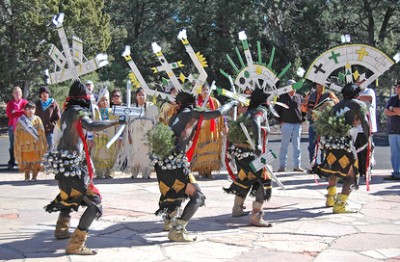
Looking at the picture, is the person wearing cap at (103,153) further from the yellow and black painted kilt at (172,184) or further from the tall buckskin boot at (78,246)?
the tall buckskin boot at (78,246)

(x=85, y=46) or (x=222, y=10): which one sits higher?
(x=222, y=10)

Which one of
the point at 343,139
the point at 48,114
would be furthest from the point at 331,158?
the point at 48,114

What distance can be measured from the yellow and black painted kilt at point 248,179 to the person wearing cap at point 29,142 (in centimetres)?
441

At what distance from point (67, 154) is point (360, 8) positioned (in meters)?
21.4

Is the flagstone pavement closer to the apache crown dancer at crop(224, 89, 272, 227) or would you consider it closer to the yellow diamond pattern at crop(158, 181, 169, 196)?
the apache crown dancer at crop(224, 89, 272, 227)

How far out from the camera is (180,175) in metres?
5.82

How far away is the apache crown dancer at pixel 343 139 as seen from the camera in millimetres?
7105

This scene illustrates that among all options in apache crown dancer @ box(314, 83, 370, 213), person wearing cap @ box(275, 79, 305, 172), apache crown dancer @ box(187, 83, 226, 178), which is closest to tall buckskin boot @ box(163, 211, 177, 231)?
apache crown dancer @ box(314, 83, 370, 213)

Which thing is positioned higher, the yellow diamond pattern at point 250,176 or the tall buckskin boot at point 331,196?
the yellow diamond pattern at point 250,176

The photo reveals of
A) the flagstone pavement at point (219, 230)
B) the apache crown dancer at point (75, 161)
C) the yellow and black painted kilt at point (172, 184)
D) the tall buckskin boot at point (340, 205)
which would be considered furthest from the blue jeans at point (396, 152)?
the apache crown dancer at point (75, 161)

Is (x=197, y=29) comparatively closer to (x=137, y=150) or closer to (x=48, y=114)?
(x=48, y=114)

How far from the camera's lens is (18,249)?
541 centimetres

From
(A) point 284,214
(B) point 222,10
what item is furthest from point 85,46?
(A) point 284,214

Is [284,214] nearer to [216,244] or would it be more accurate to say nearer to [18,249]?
[216,244]
